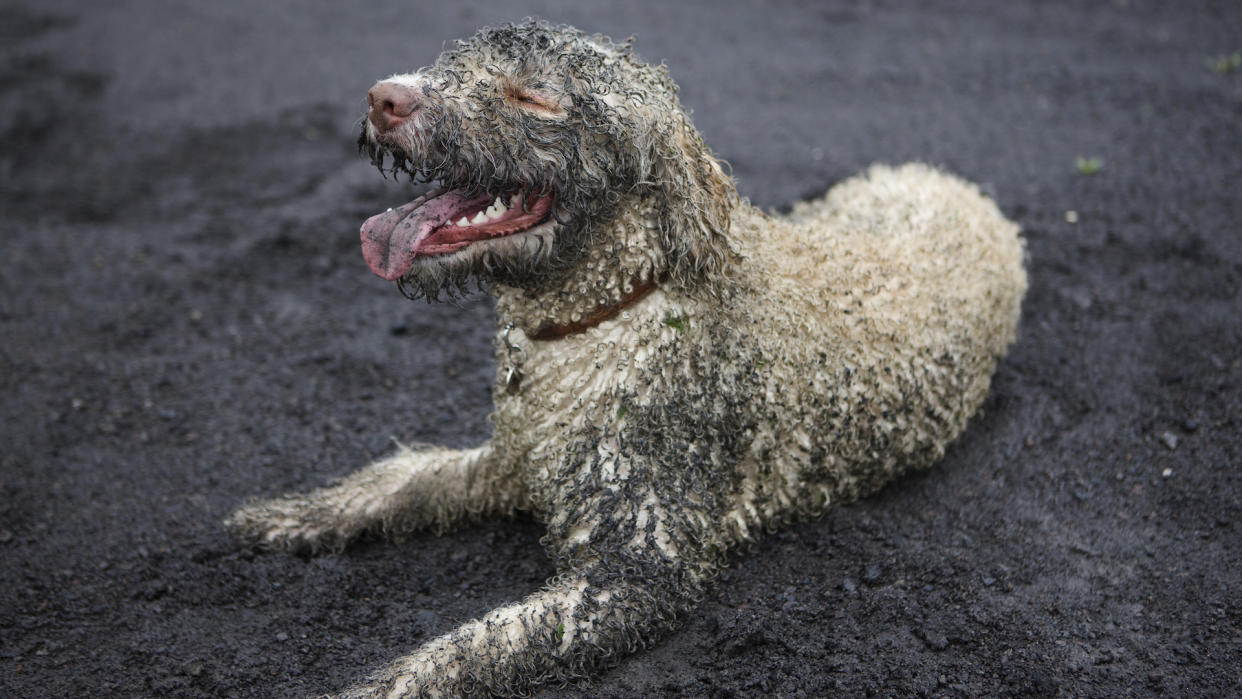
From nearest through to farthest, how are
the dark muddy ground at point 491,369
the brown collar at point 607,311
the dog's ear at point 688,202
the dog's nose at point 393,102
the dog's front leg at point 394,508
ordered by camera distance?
the dog's nose at point 393,102 → the dog's ear at point 688,202 → the brown collar at point 607,311 → the dark muddy ground at point 491,369 → the dog's front leg at point 394,508

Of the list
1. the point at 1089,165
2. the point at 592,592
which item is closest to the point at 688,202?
the point at 592,592

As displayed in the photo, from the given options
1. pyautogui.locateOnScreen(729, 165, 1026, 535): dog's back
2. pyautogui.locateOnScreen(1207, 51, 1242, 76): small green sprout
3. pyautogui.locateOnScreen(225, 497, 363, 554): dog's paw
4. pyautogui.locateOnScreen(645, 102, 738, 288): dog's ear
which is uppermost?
pyautogui.locateOnScreen(1207, 51, 1242, 76): small green sprout

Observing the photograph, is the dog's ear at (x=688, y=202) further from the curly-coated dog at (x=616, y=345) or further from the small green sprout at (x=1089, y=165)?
the small green sprout at (x=1089, y=165)

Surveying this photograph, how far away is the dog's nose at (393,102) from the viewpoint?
Result: 2709mm

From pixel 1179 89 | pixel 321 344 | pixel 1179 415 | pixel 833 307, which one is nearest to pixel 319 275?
pixel 321 344

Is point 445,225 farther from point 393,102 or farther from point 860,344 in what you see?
point 860,344

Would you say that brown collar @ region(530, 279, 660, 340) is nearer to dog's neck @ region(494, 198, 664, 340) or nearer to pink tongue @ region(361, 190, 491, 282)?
dog's neck @ region(494, 198, 664, 340)

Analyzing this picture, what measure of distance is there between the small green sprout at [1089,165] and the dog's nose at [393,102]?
5062 millimetres

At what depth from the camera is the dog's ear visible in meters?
2.84

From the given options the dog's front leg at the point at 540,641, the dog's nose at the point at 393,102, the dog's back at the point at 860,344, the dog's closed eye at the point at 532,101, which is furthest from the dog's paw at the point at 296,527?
the dog's closed eye at the point at 532,101

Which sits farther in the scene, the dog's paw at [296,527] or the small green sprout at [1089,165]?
the small green sprout at [1089,165]

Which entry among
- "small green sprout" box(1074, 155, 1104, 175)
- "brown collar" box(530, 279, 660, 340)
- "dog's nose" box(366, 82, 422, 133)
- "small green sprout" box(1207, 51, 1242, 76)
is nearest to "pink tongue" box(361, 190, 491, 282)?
"dog's nose" box(366, 82, 422, 133)

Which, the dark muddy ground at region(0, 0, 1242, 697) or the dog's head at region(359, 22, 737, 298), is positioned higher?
the dog's head at region(359, 22, 737, 298)

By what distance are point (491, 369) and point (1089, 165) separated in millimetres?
4085
